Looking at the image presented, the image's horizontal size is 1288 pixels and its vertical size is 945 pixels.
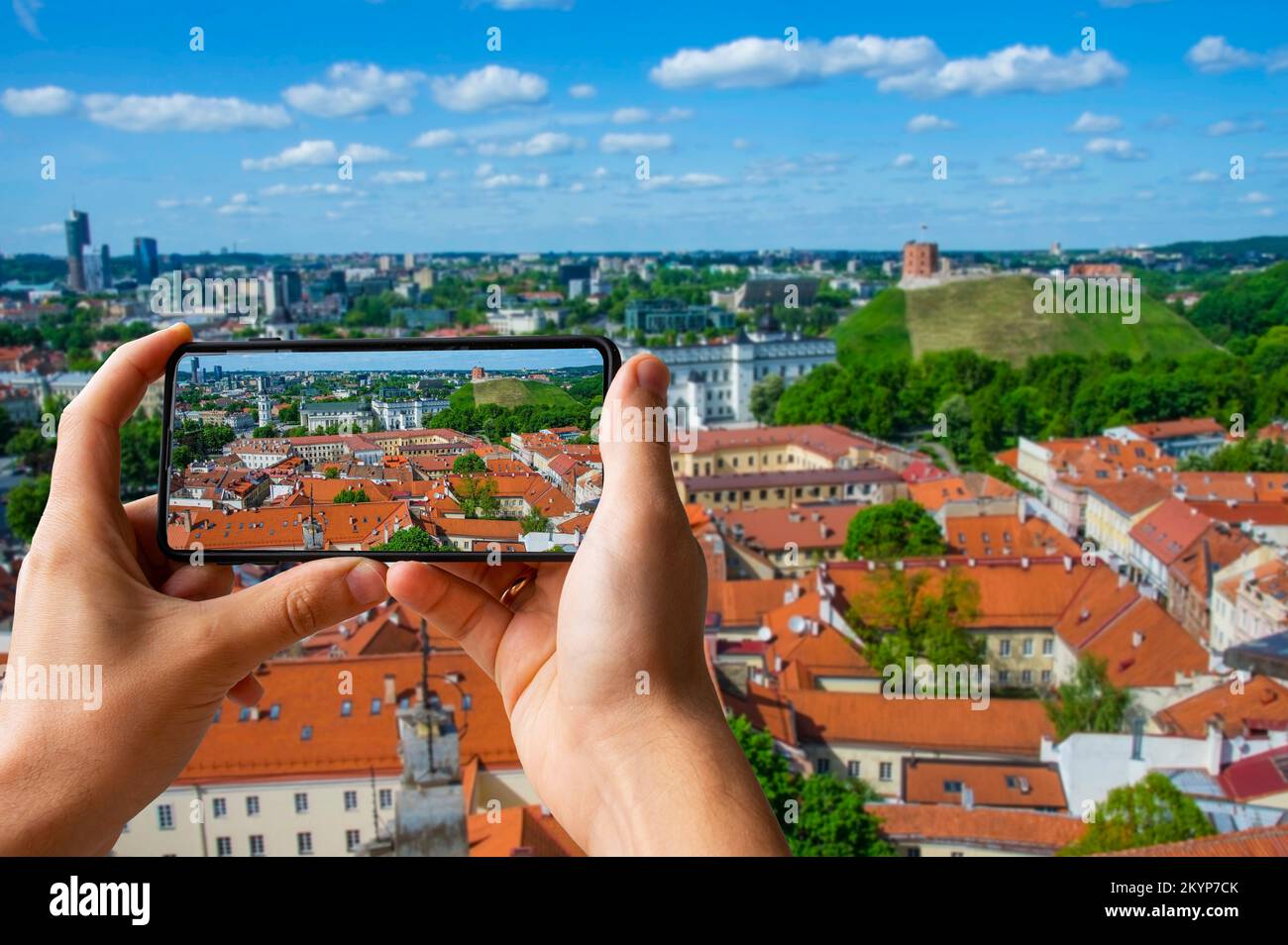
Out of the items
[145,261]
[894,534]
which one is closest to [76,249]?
[145,261]

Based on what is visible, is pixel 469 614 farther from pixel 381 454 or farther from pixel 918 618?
pixel 918 618

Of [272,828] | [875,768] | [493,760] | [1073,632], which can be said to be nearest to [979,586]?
[1073,632]

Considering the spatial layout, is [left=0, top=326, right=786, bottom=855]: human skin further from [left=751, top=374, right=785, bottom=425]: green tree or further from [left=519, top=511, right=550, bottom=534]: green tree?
[left=751, top=374, right=785, bottom=425]: green tree

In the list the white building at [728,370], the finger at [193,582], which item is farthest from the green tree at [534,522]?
the white building at [728,370]

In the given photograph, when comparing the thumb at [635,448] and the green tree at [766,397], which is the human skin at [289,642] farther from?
the green tree at [766,397]

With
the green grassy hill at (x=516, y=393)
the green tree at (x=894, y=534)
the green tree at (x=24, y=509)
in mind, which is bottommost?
the green tree at (x=894, y=534)

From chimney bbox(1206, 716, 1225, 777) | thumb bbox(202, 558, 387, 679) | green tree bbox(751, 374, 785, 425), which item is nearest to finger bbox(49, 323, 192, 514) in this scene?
thumb bbox(202, 558, 387, 679)
